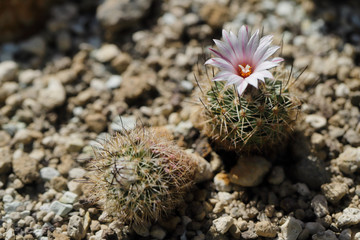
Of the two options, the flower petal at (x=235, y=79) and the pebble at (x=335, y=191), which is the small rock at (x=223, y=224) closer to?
the pebble at (x=335, y=191)

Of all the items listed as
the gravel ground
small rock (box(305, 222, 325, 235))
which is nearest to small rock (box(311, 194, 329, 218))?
the gravel ground

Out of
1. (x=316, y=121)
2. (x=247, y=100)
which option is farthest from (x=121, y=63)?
(x=316, y=121)

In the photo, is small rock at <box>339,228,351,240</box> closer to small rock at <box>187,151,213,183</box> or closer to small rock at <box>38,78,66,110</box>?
small rock at <box>187,151,213,183</box>

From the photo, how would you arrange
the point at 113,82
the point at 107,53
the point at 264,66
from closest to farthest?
the point at 264,66 → the point at 113,82 → the point at 107,53

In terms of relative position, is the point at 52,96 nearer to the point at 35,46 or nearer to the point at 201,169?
the point at 35,46

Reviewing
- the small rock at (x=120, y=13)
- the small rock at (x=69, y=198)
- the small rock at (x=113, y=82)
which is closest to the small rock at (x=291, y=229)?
the small rock at (x=69, y=198)
